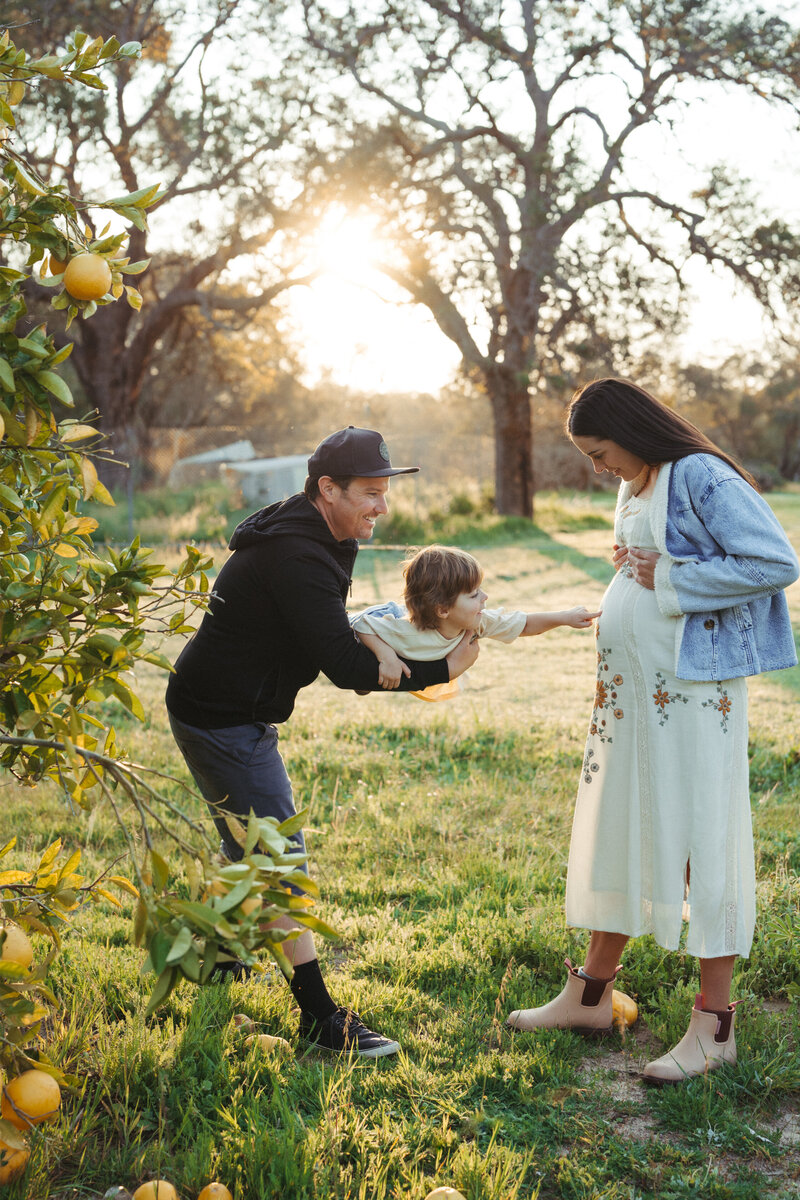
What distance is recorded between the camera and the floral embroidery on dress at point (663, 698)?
9.65 ft

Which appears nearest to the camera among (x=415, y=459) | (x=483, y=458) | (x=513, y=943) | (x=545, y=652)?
(x=513, y=943)

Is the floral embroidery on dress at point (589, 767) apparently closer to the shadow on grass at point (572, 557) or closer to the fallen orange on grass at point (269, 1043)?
the fallen orange on grass at point (269, 1043)

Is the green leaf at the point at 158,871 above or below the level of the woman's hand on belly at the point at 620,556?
below

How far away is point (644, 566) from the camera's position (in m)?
3.02

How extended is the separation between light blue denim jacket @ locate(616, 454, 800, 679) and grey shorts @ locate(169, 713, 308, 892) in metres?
1.28

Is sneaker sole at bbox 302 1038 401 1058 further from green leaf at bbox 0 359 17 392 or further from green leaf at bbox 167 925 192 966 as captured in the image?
green leaf at bbox 0 359 17 392

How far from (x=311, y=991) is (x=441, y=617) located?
124cm

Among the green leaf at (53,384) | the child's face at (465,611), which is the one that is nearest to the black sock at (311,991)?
the child's face at (465,611)

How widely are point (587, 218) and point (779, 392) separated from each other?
3935 centimetres

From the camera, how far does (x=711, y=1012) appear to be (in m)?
2.98

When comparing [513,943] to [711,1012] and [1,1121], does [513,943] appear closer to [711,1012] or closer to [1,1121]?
[711,1012]

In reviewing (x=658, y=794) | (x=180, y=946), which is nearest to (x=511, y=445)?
(x=658, y=794)

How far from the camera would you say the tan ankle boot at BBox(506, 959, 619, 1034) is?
3.19 m

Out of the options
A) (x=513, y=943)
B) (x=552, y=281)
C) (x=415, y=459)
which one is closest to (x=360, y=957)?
(x=513, y=943)
